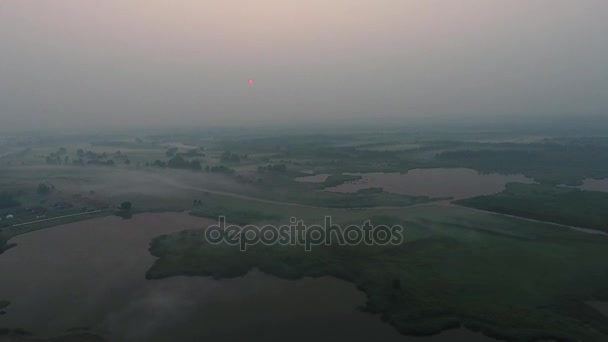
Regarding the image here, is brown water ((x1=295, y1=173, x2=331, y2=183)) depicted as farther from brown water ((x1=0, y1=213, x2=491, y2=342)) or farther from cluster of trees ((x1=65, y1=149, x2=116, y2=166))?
cluster of trees ((x1=65, y1=149, x2=116, y2=166))

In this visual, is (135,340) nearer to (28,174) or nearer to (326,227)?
(326,227)

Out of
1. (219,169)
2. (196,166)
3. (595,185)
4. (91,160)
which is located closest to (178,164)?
(196,166)

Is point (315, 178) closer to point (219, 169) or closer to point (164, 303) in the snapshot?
point (219, 169)

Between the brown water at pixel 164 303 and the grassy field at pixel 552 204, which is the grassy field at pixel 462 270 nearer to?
the brown water at pixel 164 303

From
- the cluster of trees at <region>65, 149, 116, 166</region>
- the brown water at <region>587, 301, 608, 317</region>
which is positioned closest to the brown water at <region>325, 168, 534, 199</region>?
the brown water at <region>587, 301, 608, 317</region>

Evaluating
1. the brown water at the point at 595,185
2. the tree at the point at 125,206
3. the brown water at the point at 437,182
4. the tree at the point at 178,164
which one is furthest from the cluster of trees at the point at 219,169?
the brown water at the point at 595,185
